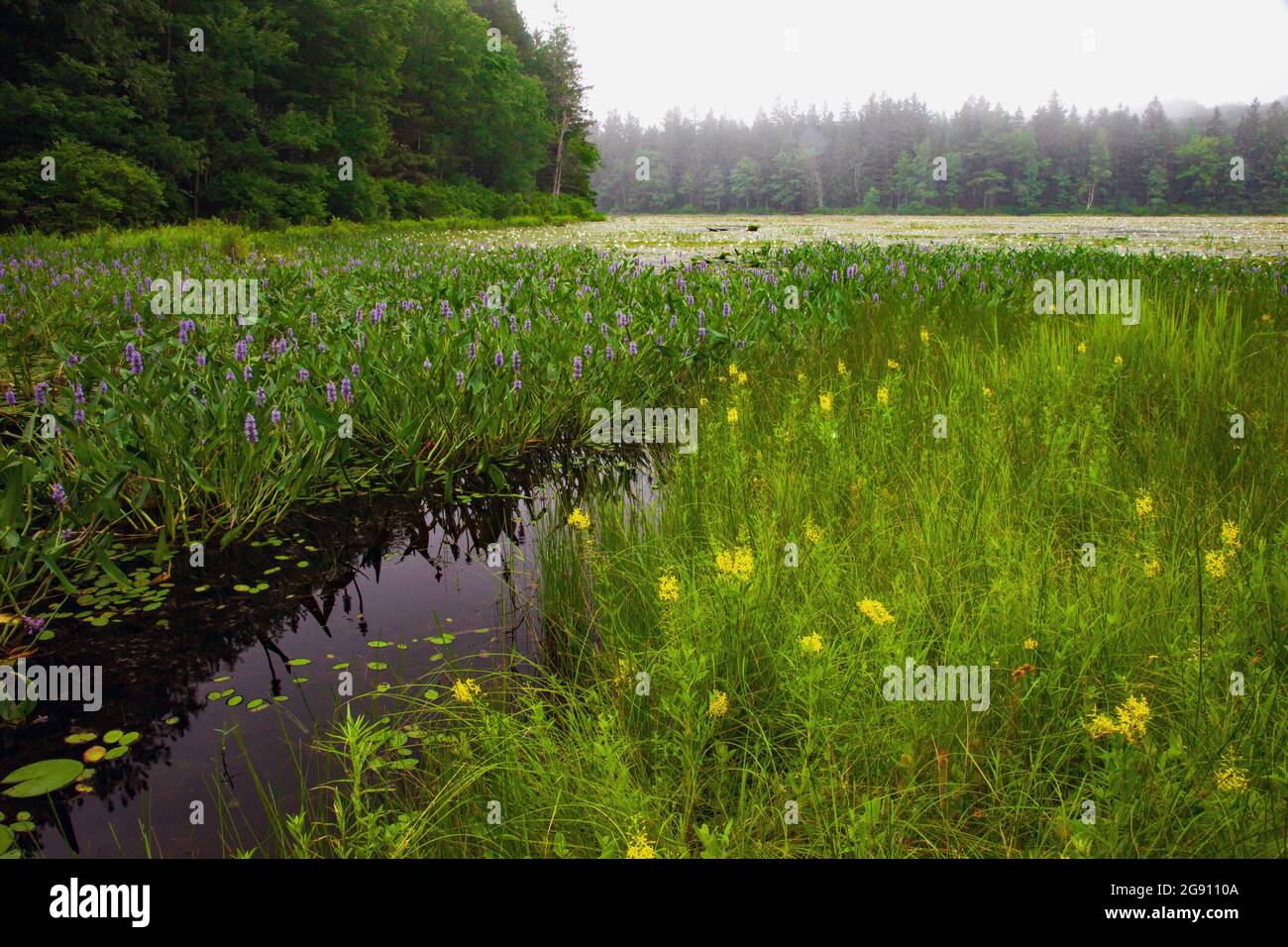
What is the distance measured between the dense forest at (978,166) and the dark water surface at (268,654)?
77.1m

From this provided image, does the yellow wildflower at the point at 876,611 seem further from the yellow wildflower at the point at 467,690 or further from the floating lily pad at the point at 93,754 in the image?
the floating lily pad at the point at 93,754

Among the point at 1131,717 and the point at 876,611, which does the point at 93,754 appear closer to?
the point at 876,611

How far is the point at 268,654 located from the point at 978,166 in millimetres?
105908

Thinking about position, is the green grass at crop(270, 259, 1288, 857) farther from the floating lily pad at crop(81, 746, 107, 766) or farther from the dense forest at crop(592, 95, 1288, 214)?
the dense forest at crop(592, 95, 1288, 214)

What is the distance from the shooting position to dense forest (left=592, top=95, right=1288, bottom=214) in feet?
276

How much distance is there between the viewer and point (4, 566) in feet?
9.80

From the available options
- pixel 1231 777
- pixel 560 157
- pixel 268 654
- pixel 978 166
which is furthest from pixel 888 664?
pixel 978 166

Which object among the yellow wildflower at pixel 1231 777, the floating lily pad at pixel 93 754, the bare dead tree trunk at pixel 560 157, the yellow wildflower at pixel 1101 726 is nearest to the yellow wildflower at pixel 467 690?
the floating lily pad at pixel 93 754

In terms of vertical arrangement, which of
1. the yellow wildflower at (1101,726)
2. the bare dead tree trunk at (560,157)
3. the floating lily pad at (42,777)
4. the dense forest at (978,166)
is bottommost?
the floating lily pad at (42,777)

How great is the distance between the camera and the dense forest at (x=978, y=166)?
84.1 m

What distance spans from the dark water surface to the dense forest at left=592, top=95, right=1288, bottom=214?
7706 cm

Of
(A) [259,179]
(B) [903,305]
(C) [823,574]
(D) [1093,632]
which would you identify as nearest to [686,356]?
(B) [903,305]

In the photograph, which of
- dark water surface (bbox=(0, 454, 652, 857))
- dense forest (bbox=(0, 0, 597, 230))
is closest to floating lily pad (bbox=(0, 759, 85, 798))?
dark water surface (bbox=(0, 454, 652, 857))
